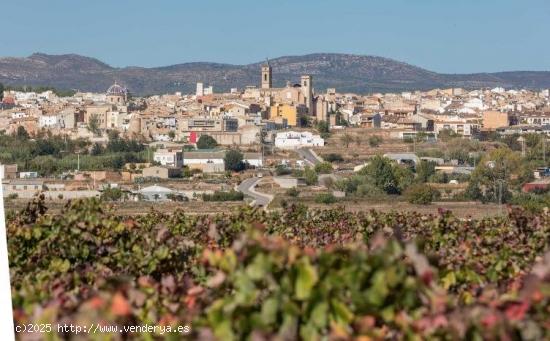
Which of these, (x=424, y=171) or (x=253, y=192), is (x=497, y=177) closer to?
(x=424, y=171)

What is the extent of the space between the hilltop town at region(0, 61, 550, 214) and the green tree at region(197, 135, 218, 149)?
0.08m

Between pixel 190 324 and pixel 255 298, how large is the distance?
293 millimetres

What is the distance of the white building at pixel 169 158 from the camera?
5392 cm

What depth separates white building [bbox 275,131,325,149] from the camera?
65312 millimetres

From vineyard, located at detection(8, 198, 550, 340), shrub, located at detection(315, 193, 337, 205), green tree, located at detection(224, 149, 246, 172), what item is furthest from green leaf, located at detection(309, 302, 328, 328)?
green tree, located at detection(224, 149, 246, 172)

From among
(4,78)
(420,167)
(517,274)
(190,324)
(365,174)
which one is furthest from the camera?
(4,78)

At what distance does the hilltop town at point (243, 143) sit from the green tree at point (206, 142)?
0.28ft

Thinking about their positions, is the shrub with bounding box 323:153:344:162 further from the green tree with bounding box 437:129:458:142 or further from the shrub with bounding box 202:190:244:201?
the shrub with bounding box 202:190:244:201

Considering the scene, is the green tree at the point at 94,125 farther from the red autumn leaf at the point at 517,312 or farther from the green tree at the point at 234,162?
the red autumn leaf at the point at 517,312

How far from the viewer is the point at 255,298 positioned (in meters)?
2.65

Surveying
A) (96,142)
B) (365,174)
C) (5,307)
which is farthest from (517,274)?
(96,142)

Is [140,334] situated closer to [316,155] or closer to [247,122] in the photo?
[316,155]

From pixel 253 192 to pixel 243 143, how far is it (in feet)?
97.4

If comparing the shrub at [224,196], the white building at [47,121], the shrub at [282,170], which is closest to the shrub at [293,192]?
the shrub at [224,196]
